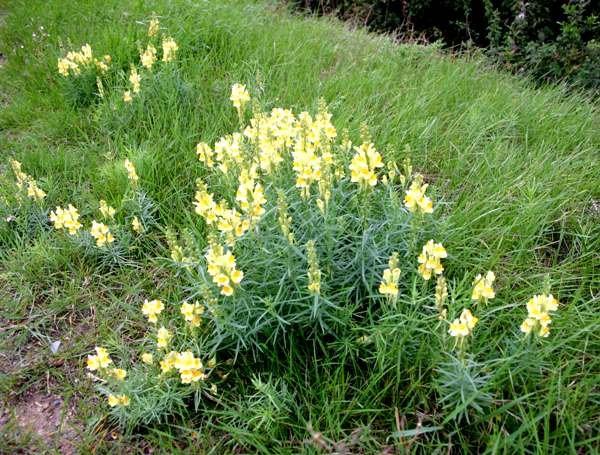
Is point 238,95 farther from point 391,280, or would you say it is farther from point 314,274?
point 391,280

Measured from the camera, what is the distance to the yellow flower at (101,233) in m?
2.96

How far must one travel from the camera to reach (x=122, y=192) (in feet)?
11.4

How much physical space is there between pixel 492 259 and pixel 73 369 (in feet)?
7.05

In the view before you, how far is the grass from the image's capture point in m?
2.13

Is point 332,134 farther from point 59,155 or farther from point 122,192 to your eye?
point 59,155

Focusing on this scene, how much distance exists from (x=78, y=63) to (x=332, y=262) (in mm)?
3155

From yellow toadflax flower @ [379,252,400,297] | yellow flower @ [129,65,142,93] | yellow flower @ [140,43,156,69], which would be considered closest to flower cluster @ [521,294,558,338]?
yellow toadflax flower @ [379,252,400,297]

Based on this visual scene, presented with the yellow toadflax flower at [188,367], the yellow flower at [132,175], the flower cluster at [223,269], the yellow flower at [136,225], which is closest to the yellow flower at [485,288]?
the flower cluster at [223,269]

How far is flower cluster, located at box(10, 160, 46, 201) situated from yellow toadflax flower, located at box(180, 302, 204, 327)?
1.62 meters

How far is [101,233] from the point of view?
2.98m

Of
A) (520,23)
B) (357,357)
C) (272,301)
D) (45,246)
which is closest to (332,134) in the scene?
(272,301)

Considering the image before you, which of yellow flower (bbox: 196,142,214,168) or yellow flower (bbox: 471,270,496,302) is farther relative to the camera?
yellow flower (bbox: 196,142,214,168)

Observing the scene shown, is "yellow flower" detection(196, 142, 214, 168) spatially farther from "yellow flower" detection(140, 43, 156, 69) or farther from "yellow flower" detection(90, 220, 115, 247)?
"yellow flower" detection(140, 43, 156, 69)

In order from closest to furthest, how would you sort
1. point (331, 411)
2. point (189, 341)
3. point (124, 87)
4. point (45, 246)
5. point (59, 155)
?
point (331, 411)
point (189, 341)
point (45, 246)
point (59, 155)
point (124, 87)
